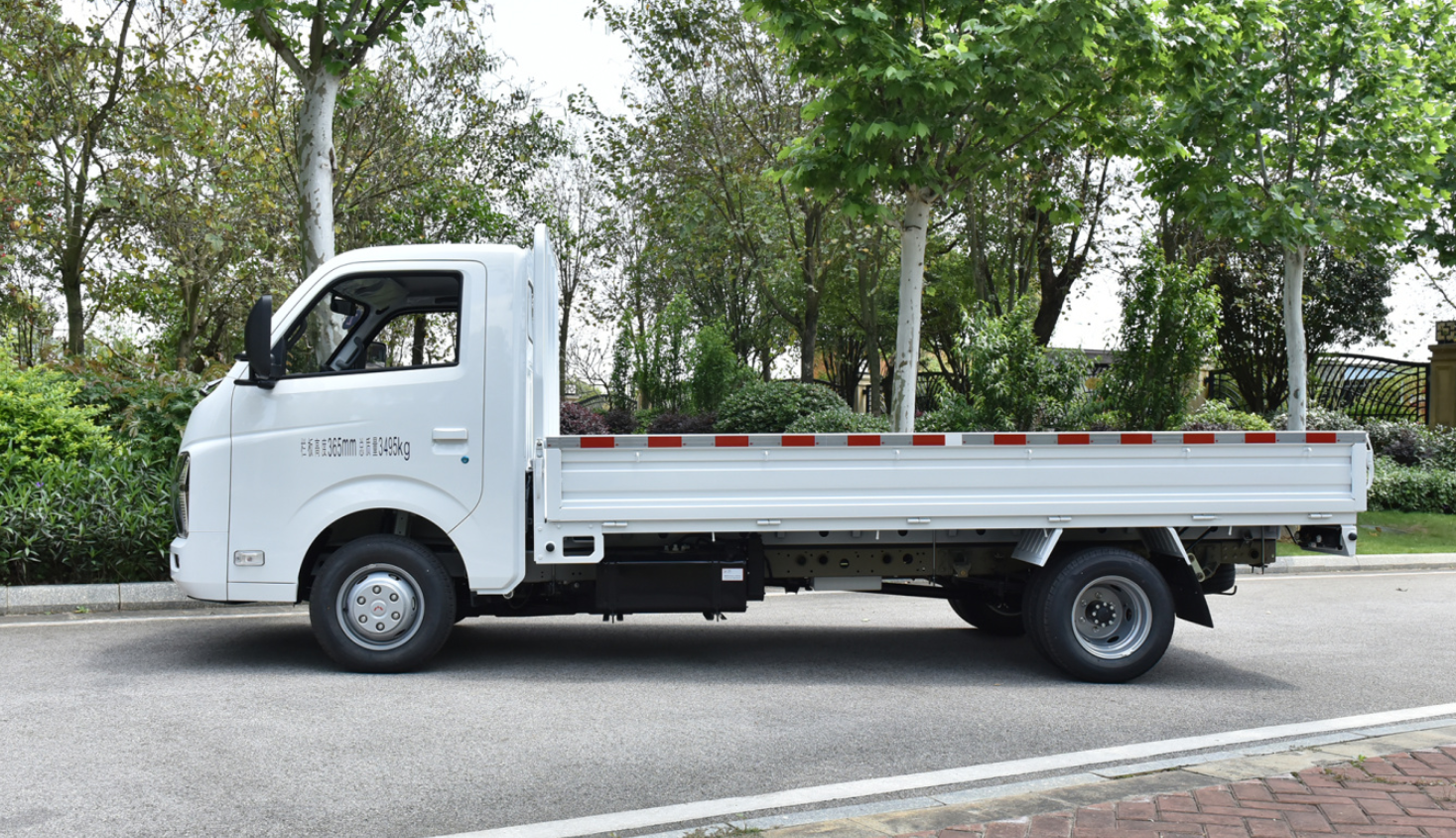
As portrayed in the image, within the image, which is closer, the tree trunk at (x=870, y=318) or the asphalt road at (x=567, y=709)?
the asphalt road at (x=567, y=709)

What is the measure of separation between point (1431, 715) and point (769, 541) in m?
3.65

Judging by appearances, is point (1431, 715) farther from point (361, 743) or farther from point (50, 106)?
point (50, 106)

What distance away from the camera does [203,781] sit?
15.2ft

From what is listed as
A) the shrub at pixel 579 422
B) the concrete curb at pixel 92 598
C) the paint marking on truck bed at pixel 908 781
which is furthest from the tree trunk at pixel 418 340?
the shrub at pixel 579 422

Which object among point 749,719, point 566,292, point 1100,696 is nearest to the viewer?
point 749,719

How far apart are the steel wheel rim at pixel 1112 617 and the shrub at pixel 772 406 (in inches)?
392

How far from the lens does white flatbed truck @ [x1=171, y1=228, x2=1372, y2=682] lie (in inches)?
255

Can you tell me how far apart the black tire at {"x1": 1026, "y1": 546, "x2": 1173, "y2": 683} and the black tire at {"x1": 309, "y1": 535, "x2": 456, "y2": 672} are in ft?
11.4

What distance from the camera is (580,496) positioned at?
6.44 m

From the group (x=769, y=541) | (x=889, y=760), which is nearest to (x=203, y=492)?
(x=769, y=541)

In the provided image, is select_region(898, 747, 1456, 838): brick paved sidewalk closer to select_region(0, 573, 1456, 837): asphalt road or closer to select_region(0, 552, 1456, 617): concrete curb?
select_region(0, 573, 1456, 837): asphalt road

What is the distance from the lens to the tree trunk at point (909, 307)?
1307 cm

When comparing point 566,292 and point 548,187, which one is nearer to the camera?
point 548,187

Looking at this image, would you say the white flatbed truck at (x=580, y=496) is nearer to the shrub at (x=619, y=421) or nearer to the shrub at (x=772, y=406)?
the shrub at (x=772, y=406)
